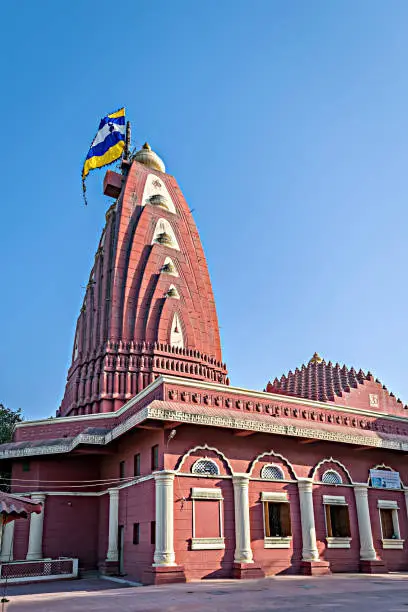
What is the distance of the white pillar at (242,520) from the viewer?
15805 millimetres

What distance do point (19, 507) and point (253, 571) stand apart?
751 cm

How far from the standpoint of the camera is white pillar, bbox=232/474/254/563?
15.8m

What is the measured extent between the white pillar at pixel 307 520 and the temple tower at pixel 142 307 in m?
8.51

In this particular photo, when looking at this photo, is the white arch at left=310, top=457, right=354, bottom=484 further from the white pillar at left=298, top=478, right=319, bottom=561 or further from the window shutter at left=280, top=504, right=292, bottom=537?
the window shutter at left=280, top=504, right=292, bottom=537

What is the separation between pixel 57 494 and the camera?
20.4 metres

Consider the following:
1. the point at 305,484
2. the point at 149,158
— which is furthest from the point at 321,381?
the point at 149,158

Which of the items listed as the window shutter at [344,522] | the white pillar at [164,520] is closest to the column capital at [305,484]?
the window shutter at [344,522]

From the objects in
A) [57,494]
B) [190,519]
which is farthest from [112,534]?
[190,519]

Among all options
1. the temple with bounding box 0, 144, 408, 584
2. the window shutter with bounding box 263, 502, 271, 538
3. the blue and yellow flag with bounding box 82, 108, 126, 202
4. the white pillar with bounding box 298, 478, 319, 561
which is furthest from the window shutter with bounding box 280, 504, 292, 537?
the blue and yellow flag with bounding box 82, 108, 126, 202

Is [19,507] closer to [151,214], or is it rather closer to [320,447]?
[320,447]

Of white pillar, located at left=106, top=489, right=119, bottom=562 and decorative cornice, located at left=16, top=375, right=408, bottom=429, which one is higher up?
decorative cornice, located at left=16, top=375, right=408, bottom=429

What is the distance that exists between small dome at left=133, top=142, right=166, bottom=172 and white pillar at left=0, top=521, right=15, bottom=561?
20.7 meters

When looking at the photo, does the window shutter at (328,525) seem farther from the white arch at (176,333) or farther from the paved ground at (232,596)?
the white arch at (176,333)

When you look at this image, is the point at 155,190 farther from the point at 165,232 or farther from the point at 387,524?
the point at 387,524
